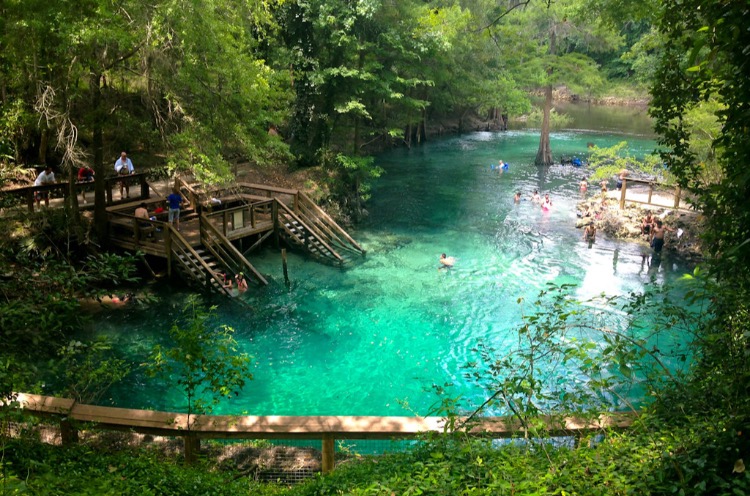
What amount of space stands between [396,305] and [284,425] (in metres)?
11.8

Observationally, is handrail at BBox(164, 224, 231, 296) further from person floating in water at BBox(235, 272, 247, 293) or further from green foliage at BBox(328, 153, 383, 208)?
green foliage at BBox(328, 153, 383, 208)

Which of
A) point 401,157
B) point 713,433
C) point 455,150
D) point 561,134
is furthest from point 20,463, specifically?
point 561,134

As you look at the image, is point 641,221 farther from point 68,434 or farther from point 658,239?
point 68,434

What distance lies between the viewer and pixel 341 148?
102 ft

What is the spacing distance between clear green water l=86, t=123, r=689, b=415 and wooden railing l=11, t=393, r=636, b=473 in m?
4.70

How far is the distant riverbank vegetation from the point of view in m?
4.44

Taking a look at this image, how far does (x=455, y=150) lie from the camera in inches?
1823

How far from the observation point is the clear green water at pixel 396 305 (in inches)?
504

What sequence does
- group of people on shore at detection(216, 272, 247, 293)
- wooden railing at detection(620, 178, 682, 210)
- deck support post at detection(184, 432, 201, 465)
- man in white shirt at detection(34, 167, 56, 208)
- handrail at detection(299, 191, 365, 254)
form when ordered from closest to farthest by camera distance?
deck support post at detection(184, 432, 201, 465), group of people on shore at detection(216, 272, 247, 293), man in white shirt at detection(34, 167, 56, 208), handrail at detection(299, 191, 365, 254), wooden railing at detection(620, 178, 682, 210)

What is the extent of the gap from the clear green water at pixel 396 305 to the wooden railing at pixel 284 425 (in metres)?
4.70

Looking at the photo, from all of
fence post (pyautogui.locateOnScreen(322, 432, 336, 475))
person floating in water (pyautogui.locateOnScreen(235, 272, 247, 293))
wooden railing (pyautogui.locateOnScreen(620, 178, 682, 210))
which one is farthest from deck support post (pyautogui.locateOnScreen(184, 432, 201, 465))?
wooden railing (pyautogui.locateOnScreen(620, 178, 682, 210))

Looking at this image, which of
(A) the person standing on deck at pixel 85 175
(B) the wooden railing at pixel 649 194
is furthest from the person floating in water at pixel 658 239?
(A) the person standing on deck at pixel 85 175

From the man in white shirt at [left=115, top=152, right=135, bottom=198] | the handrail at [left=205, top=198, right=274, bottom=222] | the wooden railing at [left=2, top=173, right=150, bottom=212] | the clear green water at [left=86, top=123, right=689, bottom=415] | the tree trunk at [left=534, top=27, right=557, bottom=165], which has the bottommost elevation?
the clear green water at [left=86, top=123, right=689, bottom=415]

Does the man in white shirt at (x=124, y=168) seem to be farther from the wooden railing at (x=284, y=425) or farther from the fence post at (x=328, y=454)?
the fence post at (x=328, y=454)
